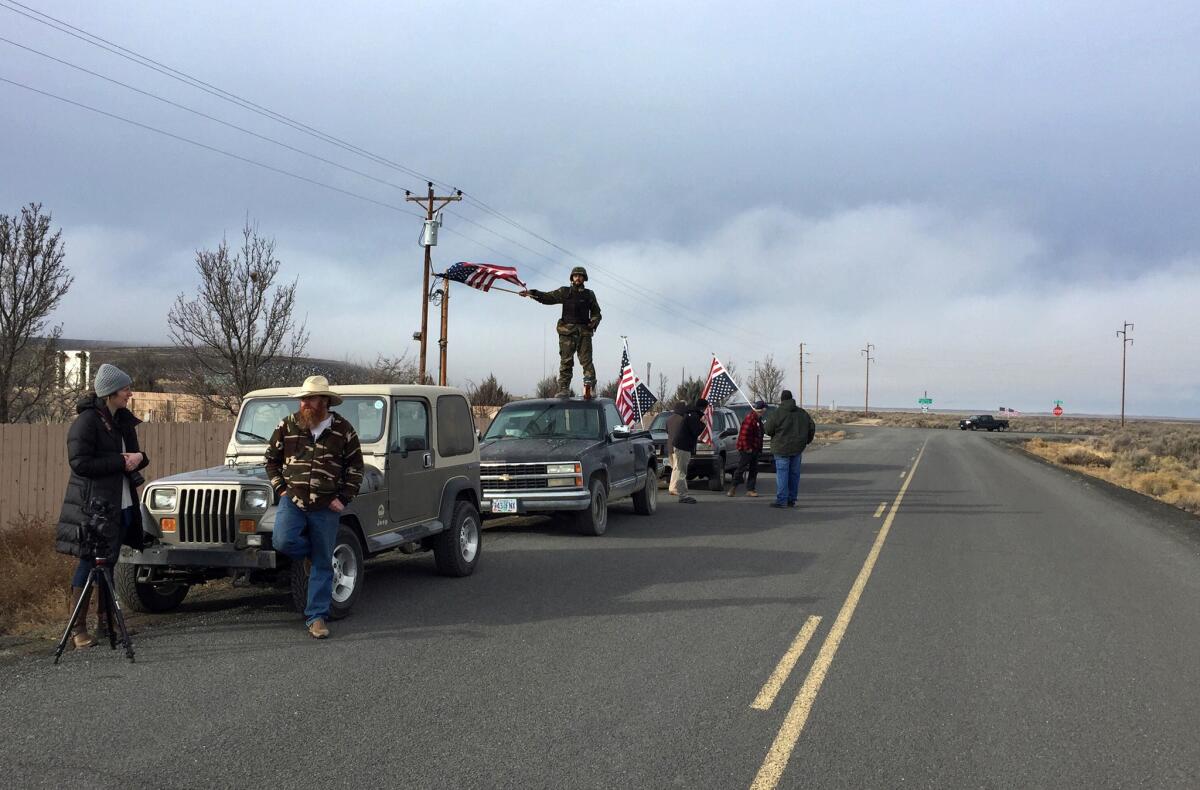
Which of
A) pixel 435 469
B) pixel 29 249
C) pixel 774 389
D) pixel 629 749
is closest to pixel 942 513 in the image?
pixel 435 469

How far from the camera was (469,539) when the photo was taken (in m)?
9.03

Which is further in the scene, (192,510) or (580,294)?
(580,294)

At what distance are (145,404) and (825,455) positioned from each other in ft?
86.2

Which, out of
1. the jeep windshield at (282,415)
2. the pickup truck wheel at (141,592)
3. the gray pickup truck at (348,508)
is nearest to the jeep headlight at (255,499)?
the gray pickup truck at (348,508)

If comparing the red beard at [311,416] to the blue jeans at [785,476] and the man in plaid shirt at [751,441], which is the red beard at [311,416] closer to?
the blue jeans at [785,476]

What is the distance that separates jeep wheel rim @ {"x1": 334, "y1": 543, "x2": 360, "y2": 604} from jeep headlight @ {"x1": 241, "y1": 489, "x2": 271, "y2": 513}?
66 cm

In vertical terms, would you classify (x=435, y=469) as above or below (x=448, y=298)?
below

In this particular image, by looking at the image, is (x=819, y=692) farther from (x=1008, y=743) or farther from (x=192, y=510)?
(x=192, y=510)

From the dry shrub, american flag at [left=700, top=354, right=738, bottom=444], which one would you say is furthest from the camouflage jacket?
american flag at [left=700, top=354, right=738, bottom=444]

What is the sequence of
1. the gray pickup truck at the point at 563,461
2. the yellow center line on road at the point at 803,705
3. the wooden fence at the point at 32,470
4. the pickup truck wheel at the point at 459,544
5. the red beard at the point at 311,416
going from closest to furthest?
1. the yellow center line on road at the point at 803,705
2. the red beard at the point at 311,416
3. the pickup truck wheel at the point at 459,544
4. the gray pickup truck at the point at 563,461
5. the wooden fence at the point at 32,470

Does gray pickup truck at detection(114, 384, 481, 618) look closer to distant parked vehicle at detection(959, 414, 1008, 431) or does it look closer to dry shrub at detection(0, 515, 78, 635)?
dry shrub at detection(0, 515, 78, 635)

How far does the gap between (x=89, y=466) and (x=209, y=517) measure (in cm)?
100

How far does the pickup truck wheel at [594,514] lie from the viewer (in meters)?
11.7

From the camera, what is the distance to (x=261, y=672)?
551 centimetres
